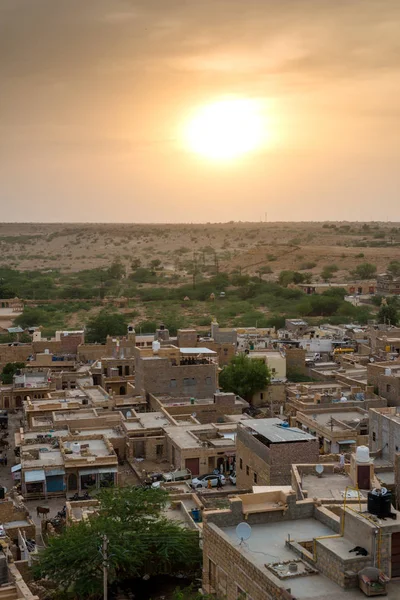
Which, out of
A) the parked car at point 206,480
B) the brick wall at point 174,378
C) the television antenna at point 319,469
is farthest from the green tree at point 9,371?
the television antenna at point 319,469

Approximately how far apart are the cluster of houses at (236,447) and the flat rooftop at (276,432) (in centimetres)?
6

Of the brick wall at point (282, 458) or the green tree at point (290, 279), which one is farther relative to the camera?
the green tree at point (290, 279)

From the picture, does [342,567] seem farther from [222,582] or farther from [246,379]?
[246,379]

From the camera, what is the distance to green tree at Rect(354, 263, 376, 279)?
114 metres

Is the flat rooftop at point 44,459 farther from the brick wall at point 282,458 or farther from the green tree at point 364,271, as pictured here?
the green tree at point 364,271

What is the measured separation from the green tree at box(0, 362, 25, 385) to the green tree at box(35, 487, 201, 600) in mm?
28172

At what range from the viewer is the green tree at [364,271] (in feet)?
374

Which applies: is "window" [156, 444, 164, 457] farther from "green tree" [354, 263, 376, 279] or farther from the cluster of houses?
"green tree" [354, 263, 376, 279]

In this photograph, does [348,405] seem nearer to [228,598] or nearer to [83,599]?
[83,599]

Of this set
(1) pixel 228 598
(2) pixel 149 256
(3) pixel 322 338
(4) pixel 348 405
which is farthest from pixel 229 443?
(2) pixel 149 256

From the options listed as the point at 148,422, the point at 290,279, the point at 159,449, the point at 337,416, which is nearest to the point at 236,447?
the point at 159,449

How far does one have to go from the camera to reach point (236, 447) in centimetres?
2678

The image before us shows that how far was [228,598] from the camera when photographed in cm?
1262

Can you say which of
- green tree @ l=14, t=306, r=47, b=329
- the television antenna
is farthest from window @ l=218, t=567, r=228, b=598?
green tree @ l=14, t=306, r=47, b=329
